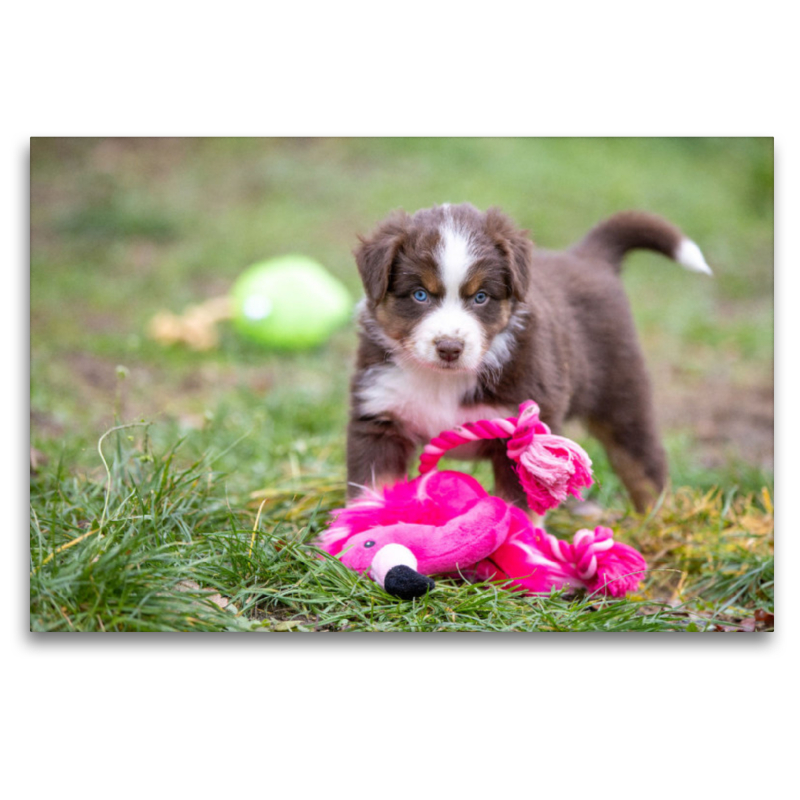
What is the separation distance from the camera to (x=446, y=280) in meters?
2.77

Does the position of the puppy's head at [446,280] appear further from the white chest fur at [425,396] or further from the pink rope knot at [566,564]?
the pink rope knot at [566,564]

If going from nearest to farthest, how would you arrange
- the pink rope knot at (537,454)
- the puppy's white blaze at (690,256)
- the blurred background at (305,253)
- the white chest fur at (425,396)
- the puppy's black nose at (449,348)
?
the puppy's black nose at (449,348)
the pink rope knot at (537,454)
the white chest fur at (425,396)
the puppy's white blaze at (690,256)
the blurred background at (305,253)

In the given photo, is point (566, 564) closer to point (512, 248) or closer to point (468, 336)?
point (468, 336)

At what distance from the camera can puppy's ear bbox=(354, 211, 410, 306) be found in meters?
2.83

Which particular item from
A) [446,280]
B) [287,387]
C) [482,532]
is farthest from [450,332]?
[287,387]

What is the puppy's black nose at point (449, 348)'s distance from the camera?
8.81 ft

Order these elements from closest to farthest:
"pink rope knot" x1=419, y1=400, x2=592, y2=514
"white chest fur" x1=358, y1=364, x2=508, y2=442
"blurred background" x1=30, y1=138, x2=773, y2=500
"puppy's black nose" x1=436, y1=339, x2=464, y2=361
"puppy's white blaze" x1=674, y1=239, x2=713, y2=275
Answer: "puppy's black nose" x1=436, y1=339, x2=464, y2=361 → "pink rope knot" x1=419, y1=400, x2=592, y2=514 → "white chest fur" x1=358, y1=364, x2=508, y2=442 → "puppy's white blaze" x1=674, y1=239, x2=713, y2=275 → "blurred background" x1=30, y1=138, x2=773, y2=500

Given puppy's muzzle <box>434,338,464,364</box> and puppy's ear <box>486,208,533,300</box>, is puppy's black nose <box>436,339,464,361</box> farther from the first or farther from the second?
puppy's ear <box>486,208,533,300</box>

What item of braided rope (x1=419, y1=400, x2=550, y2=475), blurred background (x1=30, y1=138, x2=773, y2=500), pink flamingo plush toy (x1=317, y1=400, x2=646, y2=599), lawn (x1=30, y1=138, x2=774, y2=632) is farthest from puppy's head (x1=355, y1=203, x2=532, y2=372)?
blurred background (x1=30, y1=138, x2=773, y2=500)

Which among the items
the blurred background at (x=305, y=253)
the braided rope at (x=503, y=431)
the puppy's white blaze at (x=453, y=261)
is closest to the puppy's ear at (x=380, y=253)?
the puppy's white blaze at (x=453, y=261)

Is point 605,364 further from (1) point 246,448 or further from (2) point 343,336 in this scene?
(2) point 343,336

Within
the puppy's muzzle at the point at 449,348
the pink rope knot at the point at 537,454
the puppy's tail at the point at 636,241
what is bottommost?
the pink rope knot at the point at 537,454
